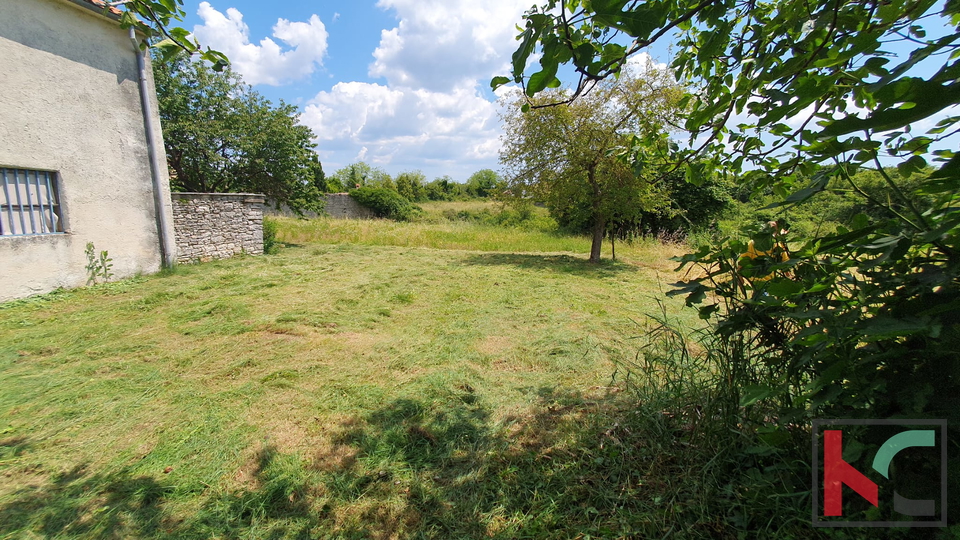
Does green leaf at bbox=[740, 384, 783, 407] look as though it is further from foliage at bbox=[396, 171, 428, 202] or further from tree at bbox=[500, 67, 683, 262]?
foliage at bbox=[396, 171, 428, 202]

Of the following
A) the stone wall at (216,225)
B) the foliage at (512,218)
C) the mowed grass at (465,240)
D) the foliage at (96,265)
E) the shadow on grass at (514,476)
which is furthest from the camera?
the foliage at (512,218)

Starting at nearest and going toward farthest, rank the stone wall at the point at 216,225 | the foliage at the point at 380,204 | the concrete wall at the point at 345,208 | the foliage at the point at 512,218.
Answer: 1. the stone wall at the point at 216,225
2. the foliage at the point at 512,218
3. the concrete wall at the point at 345,208
4. the foliage at the point at 380,204

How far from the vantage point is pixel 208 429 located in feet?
8.19

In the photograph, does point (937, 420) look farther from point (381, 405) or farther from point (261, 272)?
point (261, 272)

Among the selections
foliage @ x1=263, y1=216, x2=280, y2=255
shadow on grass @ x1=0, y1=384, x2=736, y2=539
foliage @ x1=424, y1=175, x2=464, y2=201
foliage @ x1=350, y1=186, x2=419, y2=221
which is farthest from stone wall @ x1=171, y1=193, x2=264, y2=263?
foliage @ x1=424, y1=175, x2=464, y2=201

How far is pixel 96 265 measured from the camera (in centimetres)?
622

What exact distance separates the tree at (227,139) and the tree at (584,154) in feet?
22.3

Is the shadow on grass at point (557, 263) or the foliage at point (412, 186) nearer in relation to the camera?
the shadow on grass at point (557, 263)

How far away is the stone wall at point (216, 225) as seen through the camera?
8.62m

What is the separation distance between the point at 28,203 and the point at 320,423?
21.4ft

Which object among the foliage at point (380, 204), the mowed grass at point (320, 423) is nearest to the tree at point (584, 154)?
the mowed grass at point (320, 423)

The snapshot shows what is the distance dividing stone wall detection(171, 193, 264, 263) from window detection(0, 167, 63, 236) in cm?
266

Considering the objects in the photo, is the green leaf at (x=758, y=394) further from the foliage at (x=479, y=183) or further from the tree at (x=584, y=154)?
the foliage at (x=479, y=183)

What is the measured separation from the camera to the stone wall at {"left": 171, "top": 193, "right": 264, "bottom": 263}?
862cm
